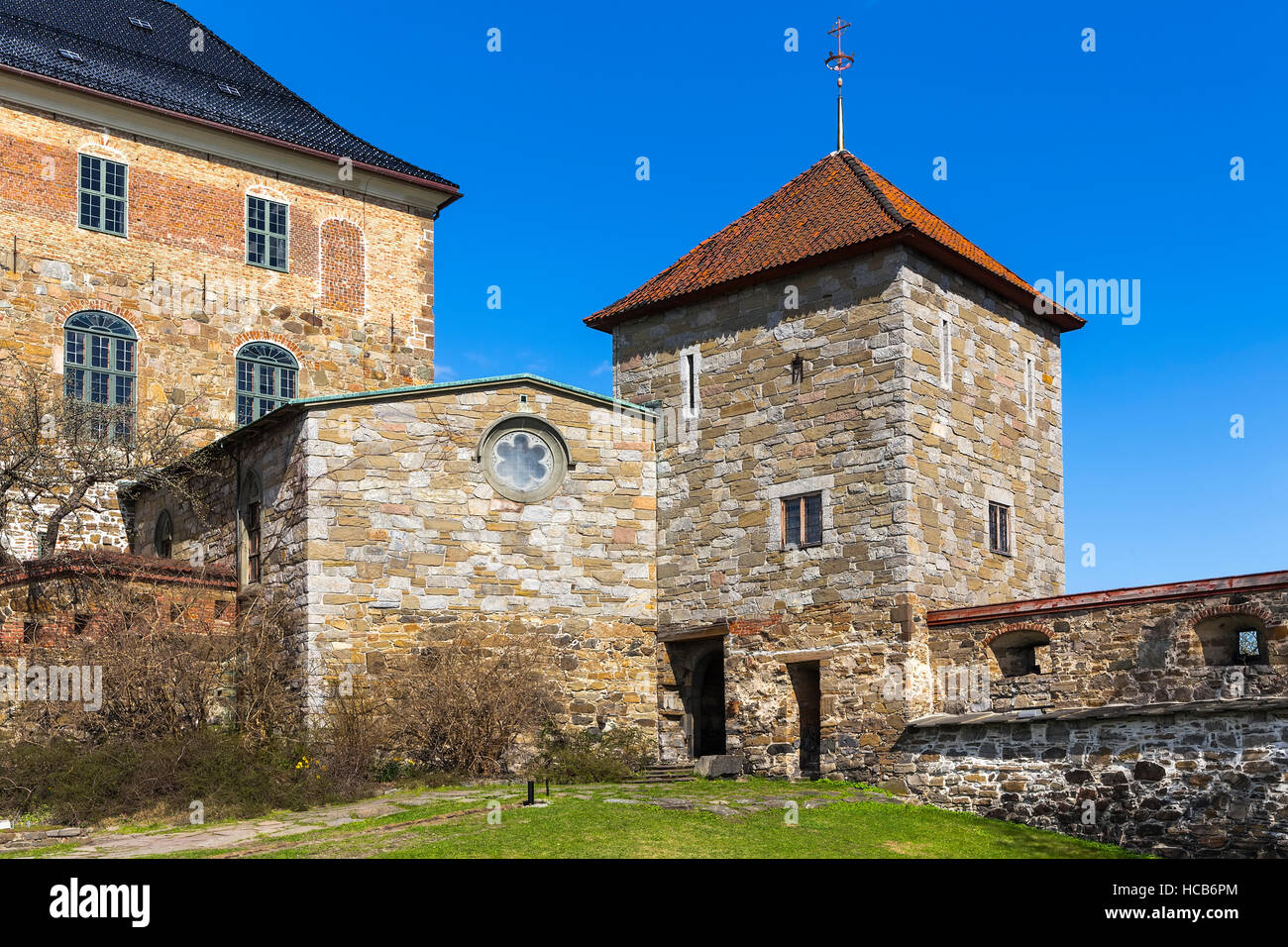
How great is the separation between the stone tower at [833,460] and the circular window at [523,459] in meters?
1.87

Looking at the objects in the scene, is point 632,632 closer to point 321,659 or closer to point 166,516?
point 321,659

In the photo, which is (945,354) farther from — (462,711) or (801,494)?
(462,711)

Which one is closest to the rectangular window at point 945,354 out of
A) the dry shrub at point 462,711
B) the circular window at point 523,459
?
the circular window at point 523,459

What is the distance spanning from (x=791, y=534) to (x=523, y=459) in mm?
4332

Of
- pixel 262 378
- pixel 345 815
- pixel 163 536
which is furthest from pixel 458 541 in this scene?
pixel 262 378

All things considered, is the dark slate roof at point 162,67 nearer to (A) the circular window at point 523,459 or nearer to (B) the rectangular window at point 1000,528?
(A) the circular window at point 523,459

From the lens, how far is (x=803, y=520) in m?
20.8

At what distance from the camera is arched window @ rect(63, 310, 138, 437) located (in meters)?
26.3

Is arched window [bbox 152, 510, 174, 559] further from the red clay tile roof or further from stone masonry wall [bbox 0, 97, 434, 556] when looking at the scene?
the red clay tile roof

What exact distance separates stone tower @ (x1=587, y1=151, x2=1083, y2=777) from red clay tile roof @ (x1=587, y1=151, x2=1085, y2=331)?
0.05m

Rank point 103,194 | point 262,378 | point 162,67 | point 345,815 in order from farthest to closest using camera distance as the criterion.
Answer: point 162,67 < point 262,378 < point 103,194 < point 345,815

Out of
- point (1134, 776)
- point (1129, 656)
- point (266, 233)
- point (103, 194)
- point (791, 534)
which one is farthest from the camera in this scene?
point (266, 233)

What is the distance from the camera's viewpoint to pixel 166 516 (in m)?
25.5
